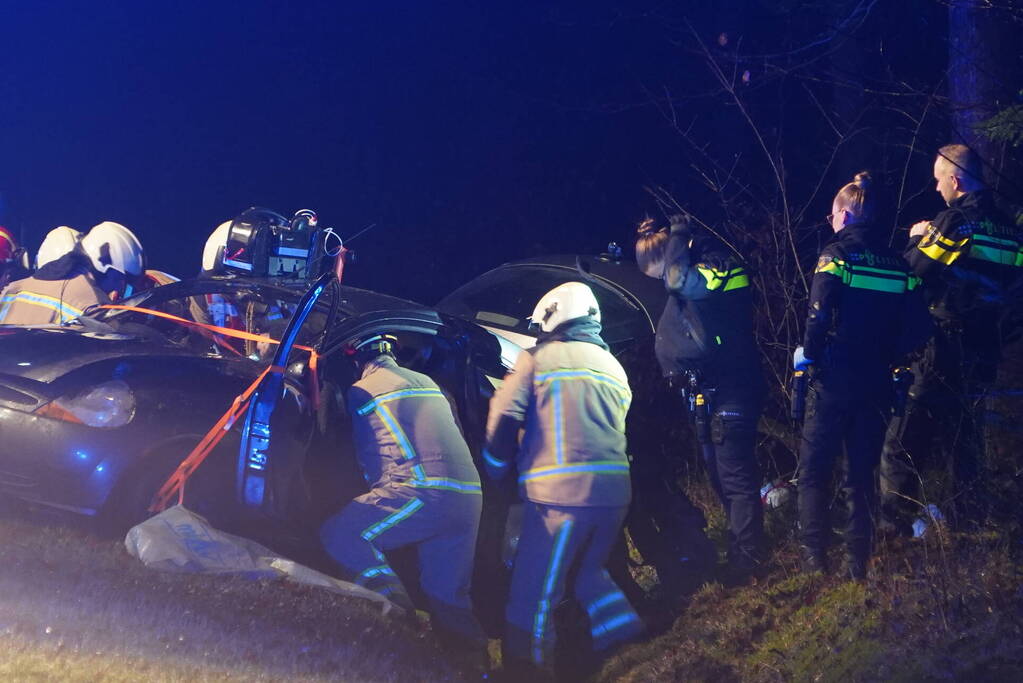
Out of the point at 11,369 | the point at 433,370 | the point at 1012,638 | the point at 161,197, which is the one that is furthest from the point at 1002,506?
the point at 161,197

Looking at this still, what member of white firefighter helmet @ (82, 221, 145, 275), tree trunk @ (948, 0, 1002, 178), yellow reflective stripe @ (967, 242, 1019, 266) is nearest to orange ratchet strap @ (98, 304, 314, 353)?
white firefighter helmet @ (82, 221, 145, 275)

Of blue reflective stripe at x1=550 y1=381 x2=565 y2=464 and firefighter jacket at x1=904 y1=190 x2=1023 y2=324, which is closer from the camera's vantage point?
blue reflective stripe at x1=550 y1=381 x2=565 y2=464

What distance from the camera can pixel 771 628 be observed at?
15.2ft

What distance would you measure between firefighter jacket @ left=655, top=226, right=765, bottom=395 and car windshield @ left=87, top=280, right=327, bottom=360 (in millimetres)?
1961

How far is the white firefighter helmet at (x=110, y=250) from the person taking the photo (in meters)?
6.14

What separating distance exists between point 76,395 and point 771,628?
3349 mm

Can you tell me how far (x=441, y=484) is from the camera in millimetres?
4652

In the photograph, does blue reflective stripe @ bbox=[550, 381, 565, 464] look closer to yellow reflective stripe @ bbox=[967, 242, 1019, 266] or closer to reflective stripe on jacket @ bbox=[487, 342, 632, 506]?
reflective stripe on jacket @ bbox=[487, 342, 632, 506]

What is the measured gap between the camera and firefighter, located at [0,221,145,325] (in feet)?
19.5

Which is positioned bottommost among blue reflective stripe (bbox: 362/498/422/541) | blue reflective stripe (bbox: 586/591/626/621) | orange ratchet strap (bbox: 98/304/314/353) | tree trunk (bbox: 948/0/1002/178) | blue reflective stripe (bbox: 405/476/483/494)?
blue reflective stripe (bbox: 586/591/626/621)

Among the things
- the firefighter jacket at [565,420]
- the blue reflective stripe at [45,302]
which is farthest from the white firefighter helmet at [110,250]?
the firefighter jacket at [565,420]

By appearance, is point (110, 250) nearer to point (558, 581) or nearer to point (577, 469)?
point (577, 469)

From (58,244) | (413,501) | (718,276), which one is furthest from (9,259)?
(718,276)

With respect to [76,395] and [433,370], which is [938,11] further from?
[76,395]
